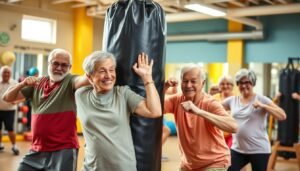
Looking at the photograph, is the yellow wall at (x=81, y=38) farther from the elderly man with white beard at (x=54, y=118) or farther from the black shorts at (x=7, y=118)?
the elderly man with white beard at (x=54, y=118)

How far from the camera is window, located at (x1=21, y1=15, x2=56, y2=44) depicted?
32.2 ft

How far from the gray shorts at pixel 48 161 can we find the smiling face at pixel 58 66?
513mm

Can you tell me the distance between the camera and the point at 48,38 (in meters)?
10.2

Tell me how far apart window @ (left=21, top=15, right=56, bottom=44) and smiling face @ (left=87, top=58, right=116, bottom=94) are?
7824 millimetres

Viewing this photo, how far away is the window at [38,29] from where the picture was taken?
9.81m

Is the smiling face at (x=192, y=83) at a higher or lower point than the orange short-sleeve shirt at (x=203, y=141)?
higher

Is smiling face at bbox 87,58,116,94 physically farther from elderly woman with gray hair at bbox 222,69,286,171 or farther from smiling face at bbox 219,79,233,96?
smiling face at bbox 219,79,233,96

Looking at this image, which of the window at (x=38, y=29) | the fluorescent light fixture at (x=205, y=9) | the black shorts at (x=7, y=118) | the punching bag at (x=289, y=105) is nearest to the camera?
the punching bag at (x=289, y=105)

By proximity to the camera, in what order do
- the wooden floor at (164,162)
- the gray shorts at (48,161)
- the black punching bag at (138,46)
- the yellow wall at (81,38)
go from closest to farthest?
the black punching bag at (138,46), the gray shorts at (48,161), the wooden floor at (164,162), the yellow wall at (81,38)

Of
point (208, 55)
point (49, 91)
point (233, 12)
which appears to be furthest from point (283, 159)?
point (49, 91)

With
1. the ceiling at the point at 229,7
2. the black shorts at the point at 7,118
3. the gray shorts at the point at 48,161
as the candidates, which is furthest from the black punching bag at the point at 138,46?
the ceiling at the point at 229,7

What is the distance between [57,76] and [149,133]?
887 millimetres

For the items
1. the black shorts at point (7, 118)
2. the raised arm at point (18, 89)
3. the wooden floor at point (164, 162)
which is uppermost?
the raised arm at point (18, 89)

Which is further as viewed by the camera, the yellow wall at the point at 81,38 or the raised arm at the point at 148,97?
the yellow wall at the point at 81,38
